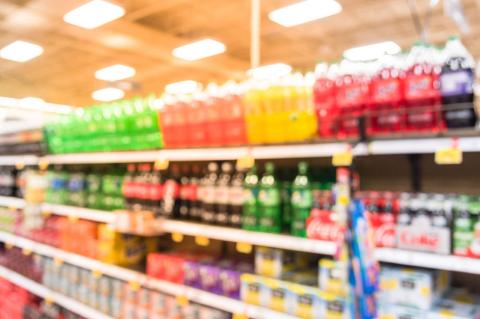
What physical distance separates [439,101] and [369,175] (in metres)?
0.94

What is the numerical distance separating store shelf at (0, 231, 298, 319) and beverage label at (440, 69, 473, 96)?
131 centimetres

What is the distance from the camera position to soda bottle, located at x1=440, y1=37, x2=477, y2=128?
1.71 metres

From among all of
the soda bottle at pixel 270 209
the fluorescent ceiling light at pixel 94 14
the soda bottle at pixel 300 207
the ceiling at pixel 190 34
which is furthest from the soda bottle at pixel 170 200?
the fluorescent ceiling light at pixel 94 14

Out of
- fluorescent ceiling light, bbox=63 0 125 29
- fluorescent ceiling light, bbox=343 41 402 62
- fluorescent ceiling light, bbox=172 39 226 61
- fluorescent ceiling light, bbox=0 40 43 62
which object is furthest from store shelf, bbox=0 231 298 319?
fluorescent ceiling light, bbox=343 41 402 62

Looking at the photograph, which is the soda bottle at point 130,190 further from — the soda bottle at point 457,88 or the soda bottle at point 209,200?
the soda bottle at point 457,88

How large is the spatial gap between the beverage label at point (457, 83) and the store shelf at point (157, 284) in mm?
1312

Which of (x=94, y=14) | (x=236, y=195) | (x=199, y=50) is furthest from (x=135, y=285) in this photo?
(x=199, y=50)

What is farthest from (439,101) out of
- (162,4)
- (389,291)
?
(162,4)

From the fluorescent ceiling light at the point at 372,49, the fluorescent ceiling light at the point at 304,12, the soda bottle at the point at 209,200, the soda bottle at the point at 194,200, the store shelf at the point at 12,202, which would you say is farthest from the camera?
the fluorescent ceiling light at the point at 372,49

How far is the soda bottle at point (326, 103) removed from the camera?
6.81 feet

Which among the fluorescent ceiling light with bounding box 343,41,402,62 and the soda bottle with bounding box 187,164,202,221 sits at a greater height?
the fluorescent ceiling light with bounding box 343,41,402,62

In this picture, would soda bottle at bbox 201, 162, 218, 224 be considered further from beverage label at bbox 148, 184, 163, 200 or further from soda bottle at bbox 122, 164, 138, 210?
soda bottle at bbox 122, 164, 138, 210

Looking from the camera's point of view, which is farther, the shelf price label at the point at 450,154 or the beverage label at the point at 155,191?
the beverage label at the point at 155,191

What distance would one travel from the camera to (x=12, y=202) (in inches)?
181
